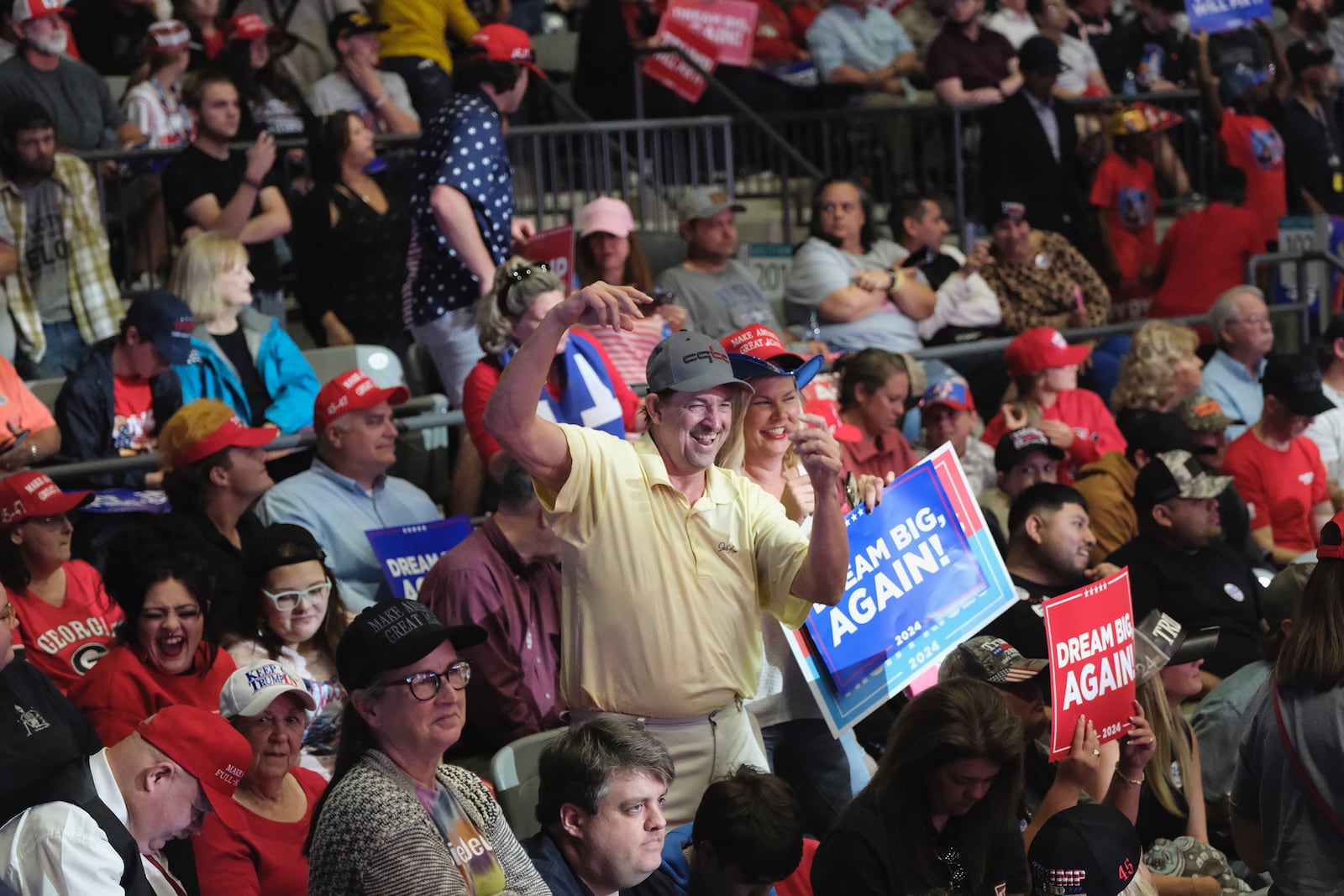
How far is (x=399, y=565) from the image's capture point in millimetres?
6598

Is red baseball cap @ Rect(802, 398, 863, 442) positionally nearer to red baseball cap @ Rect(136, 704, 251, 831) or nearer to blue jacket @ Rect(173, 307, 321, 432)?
blue jacket @ Rect(173, 307, 321, 432)

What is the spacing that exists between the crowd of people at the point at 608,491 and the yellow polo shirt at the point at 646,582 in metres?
0.01

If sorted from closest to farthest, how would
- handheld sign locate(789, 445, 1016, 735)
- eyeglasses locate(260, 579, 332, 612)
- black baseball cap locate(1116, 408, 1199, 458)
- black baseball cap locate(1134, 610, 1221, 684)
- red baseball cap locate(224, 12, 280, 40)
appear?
handheld sign locate(789, 445, 1016, 735) → black baseball cap locate(1134, 610, 1221, 684) → eyeglasses locate(260, 579, 332, 612) → black baseball cap locate(1116, 408, 1199, 458) → red baseball cap locate(224, 12, 280, 40)

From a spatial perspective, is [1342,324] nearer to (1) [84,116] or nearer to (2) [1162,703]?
(2) [1162,703]

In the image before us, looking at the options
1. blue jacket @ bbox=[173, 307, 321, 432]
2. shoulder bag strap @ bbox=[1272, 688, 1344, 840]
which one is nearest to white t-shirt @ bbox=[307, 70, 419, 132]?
blue jacket @ bbox=[173, 307, 321, 432]

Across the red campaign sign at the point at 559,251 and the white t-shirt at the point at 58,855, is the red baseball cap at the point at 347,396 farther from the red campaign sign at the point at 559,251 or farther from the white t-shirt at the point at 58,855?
the white t-shirt at the point at 58,855

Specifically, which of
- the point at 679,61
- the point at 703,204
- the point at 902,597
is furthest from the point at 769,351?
the point at 679,61

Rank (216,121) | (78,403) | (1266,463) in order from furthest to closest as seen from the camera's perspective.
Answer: (216,121), (1266,463), (78,403)

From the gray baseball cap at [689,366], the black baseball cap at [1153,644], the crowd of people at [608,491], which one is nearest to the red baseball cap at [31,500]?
the crowd of people at [608,491]

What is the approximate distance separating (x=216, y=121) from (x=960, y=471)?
4.86m

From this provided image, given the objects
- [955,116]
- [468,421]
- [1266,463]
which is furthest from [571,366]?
[955,116]

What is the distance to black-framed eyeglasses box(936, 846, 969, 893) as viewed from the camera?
4.61 meters

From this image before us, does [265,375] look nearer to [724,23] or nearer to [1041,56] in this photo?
[724,23]

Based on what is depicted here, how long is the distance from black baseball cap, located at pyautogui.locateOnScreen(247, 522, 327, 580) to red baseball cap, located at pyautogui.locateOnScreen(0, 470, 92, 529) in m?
0.61
